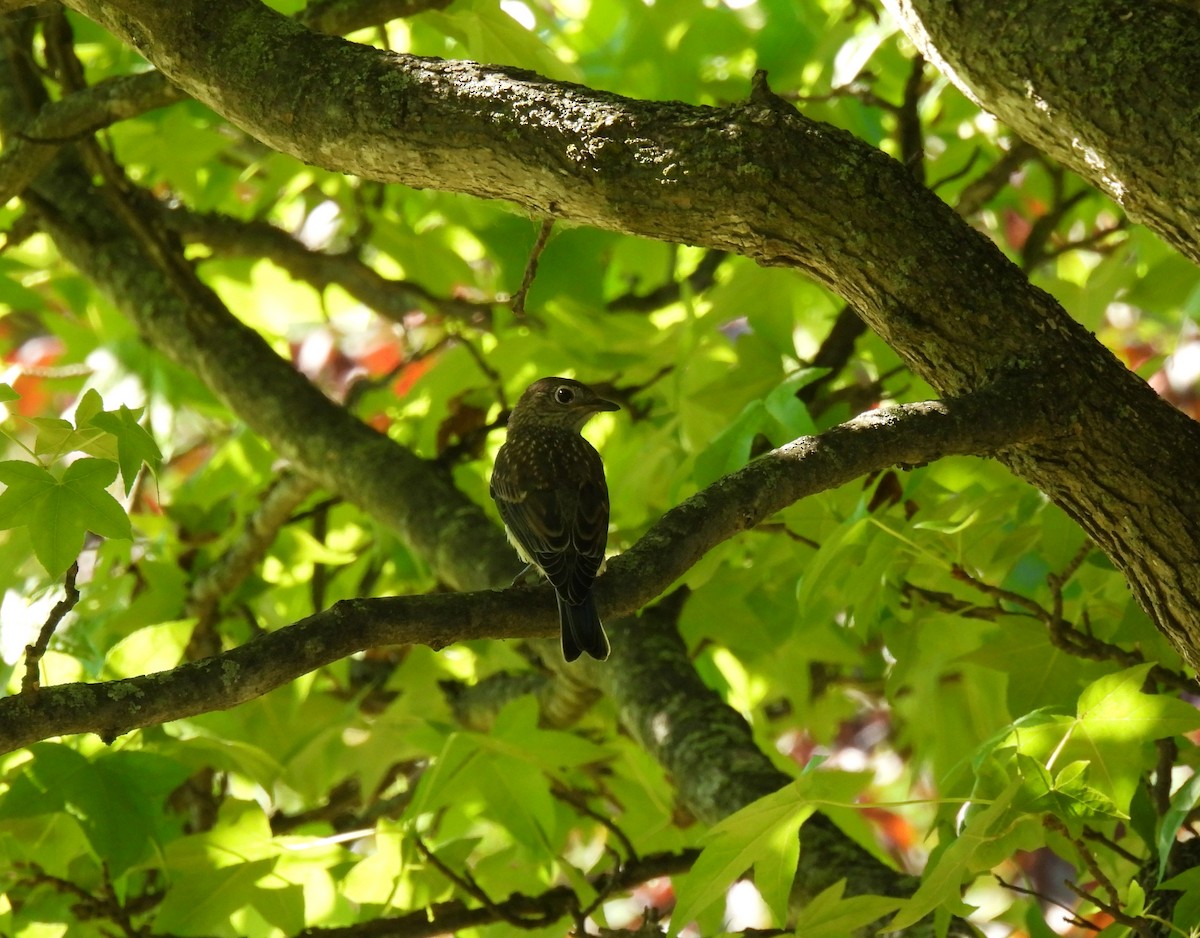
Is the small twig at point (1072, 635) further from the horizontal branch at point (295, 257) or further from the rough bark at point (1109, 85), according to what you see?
the horizontal branch at point (295, 257)

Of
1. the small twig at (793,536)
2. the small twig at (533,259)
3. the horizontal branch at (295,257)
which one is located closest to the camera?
the small twig at (533,259)

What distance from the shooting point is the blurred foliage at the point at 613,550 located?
76.7 inches

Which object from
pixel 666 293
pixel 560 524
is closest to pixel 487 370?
pixel 560 524

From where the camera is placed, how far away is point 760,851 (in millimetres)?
1950

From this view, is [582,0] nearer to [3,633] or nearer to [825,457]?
[3,633]

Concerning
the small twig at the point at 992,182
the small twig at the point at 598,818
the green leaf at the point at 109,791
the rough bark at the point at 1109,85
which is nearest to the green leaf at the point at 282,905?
the green leaf at the point at 109,791

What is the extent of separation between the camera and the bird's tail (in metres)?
1.85

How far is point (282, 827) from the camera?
10.6 feet

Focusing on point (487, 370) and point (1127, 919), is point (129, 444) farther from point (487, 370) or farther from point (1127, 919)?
point (487, 370)

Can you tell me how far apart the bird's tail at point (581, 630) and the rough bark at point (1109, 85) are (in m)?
0.88

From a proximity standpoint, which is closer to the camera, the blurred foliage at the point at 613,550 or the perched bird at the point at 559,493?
the blurred foliage at the point at 613,550

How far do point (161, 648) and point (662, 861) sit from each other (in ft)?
3.87

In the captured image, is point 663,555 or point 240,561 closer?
point 663,555

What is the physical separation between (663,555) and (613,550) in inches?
83.9
